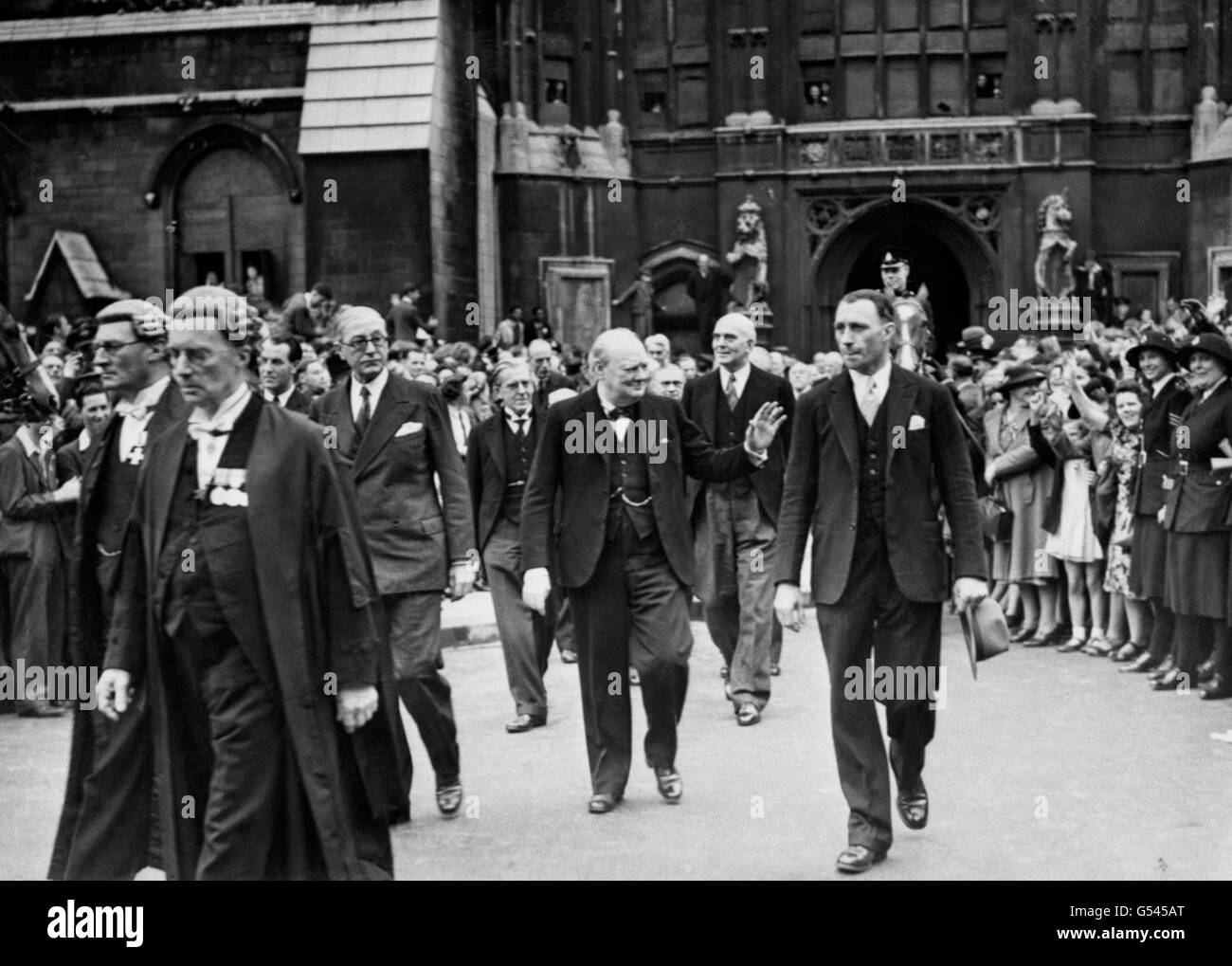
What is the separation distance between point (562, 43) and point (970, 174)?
23.2ft

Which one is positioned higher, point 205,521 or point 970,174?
point 970,174

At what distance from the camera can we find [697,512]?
10891 millimetres

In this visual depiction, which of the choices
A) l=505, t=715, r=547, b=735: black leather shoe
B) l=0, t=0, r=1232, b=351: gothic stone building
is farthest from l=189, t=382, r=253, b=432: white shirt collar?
l=0, t=0, r=1232, b=351: gothic stone building

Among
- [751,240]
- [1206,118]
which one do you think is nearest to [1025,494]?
[751,240]

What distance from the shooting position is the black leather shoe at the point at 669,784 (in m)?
8.36

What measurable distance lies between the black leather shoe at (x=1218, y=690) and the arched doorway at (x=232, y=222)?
60.6 feet

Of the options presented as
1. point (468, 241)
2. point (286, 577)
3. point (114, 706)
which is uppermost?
point (468, 241)

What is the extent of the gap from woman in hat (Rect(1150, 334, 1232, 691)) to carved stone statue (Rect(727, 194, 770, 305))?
18539mm

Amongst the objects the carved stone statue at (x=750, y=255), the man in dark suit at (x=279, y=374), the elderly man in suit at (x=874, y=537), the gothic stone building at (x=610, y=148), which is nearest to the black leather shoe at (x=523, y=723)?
the man in dark suit at (x=279, y=374)

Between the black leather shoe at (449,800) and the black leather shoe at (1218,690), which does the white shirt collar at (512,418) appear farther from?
the black leather shoe at (1218,690)
